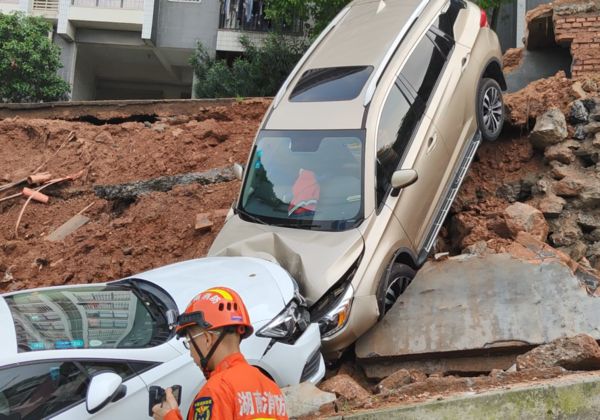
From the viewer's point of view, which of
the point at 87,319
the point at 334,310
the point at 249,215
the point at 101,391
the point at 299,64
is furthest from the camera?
the point at 299,64

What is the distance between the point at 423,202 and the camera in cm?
622

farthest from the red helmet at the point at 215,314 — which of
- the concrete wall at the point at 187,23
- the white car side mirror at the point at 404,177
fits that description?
the concrete wall at the point at 187,23

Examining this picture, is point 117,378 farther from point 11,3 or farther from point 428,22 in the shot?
point 11,3

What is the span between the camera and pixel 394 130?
616 cm

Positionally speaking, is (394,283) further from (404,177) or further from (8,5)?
(8,5)

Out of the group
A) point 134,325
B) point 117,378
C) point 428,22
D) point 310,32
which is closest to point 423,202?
point 428,22

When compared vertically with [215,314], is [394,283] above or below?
below

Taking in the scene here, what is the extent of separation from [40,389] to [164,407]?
1100mm

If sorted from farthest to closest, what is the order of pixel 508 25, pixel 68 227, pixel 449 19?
pixel 508 25 < pixel 68 227 < pixel 449 19

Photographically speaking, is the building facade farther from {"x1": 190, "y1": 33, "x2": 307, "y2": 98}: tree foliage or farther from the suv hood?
the suv hood

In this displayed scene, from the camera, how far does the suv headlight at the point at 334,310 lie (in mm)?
4992

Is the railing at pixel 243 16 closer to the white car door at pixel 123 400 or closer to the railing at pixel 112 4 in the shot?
the railing at pixel 112 4

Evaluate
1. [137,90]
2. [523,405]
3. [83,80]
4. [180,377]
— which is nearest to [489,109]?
[523,405]

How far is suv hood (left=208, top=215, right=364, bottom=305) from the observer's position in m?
5.15
